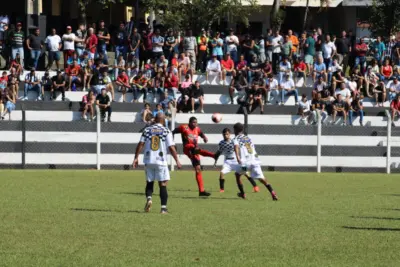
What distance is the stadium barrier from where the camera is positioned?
103 ft

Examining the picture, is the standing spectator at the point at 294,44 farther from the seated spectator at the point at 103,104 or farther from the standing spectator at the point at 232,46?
the seated spectator at the point at 103,104

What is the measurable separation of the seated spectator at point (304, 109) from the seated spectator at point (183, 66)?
4.28m

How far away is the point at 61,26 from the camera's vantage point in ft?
140

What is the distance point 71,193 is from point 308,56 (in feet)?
61.4

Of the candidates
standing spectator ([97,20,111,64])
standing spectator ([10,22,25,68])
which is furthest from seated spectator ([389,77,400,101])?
standing spectator ([10,22,25,68])

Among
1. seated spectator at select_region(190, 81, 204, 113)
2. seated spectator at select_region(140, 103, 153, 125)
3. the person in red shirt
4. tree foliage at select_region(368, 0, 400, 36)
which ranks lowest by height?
seated spectator at select_region(140, 103, 153, 125)

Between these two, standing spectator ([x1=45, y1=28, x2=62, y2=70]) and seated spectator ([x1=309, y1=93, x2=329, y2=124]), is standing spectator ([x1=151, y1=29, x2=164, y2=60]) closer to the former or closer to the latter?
standing spectator ([x1=45, y1=28, x2=62, y2=70])

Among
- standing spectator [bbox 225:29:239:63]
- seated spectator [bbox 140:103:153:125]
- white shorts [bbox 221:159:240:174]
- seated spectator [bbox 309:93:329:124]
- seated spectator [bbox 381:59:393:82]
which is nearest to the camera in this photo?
white shorts [bbox 221:159:240:174]

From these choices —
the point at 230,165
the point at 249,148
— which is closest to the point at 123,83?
the point at 230,165

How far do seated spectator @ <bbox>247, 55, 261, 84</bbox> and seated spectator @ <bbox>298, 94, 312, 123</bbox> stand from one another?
2.39 metres

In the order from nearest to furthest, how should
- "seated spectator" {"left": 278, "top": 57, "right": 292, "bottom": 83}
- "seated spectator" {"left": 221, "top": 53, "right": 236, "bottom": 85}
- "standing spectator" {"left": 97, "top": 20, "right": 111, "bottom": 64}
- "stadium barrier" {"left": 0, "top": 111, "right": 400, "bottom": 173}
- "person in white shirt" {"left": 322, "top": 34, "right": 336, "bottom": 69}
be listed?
"stadium barrier" {"left": 0, "top": 111, "right": 400, "bottom": 173}
"seated spectator" {"left": 278, "top": 57, "right": 292, "bottom": 83}
"seated spectator" {"left": 221, "top": 53, "right": 236, "bottom": 85}
"standing spectator" {"left": 97, "top": 20, "right": 111, "bottom": 64}
"person in white shirt" {"left": 322, "top": 34, "right": 336, "bottom": 69}

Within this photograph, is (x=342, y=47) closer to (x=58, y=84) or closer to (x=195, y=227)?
(x=58, y=84)

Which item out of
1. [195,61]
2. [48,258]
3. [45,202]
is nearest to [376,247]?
[48,258]

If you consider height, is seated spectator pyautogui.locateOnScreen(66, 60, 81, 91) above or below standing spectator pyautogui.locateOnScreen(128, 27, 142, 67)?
below
